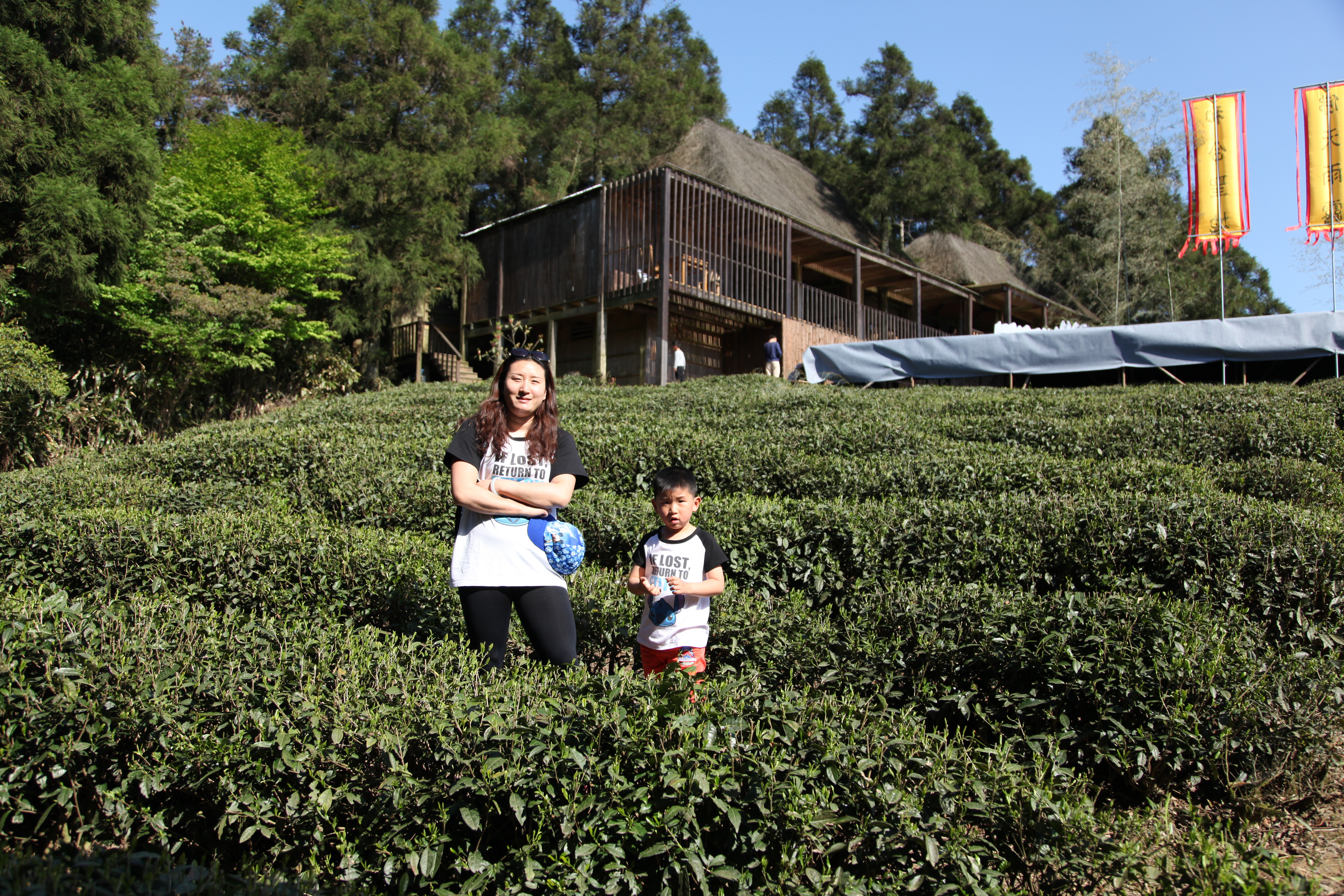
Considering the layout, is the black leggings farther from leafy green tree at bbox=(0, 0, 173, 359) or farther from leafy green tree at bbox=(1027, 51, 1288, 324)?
leafy green tree at bbox=(1027, 51, 1288, 324)

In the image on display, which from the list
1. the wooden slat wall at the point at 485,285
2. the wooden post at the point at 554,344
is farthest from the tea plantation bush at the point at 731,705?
the wooden slat wall at the point at 485,285

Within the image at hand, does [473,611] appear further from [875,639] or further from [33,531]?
[33,531]

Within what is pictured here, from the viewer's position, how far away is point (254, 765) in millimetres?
2555

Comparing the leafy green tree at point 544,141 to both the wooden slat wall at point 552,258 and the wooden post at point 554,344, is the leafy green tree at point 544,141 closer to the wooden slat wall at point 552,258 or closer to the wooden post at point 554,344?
the wooden slat wall at point 552,258

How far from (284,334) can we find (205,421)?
2.39 meters

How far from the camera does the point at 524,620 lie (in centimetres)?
325

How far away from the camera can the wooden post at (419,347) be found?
2170cm

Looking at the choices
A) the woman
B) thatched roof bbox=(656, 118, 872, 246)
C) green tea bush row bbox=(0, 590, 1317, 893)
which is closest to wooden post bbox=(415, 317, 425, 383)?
thatched roof bbox=(656, 118, 872, 246)

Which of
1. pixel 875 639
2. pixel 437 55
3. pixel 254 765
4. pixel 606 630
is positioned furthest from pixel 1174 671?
pixel 437 55

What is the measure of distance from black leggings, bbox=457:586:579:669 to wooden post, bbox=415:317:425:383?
63.6 ft

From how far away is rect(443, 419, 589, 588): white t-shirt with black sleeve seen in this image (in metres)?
3.17

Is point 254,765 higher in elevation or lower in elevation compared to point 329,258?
lower

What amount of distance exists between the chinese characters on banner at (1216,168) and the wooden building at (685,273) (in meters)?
7.74

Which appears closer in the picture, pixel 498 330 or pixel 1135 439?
pixel 1135 439
